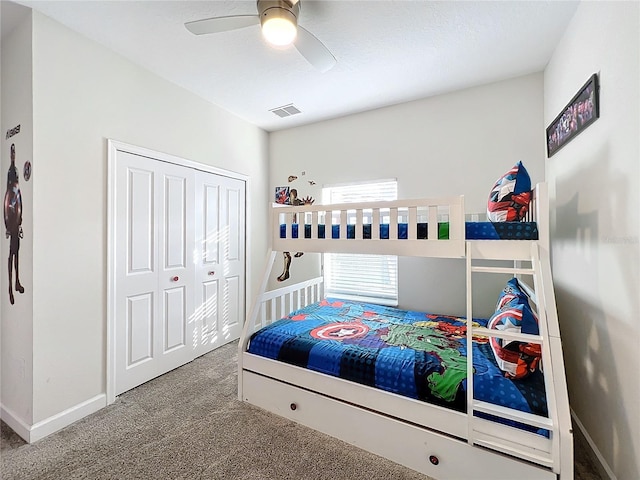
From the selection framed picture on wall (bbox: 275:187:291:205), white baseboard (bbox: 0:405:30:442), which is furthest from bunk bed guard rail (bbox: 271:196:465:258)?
white baseboard (bbox: 0:405:30:442)

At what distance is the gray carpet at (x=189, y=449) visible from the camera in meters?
1.56

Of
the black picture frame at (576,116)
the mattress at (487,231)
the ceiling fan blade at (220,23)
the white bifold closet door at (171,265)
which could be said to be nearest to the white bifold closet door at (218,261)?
the white bifold closet door at (171,265)

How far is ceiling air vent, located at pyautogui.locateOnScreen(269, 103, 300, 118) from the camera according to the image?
315 centimetres

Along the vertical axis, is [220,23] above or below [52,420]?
above

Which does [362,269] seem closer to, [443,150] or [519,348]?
[443,150]

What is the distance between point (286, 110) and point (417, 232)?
224cm

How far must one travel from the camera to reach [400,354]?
5.86ft

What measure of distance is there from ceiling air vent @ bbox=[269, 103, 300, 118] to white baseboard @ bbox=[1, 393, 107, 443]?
310cm

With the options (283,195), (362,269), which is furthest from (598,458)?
(283,195)

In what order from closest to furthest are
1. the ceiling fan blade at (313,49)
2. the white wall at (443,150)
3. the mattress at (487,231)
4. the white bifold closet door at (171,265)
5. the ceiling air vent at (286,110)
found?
the mattress at (487,231)
the ceiling fan blade at (313,49)
the white bifold closet door at (171,265)
the white wall at (443,150)
the ceiling air vent at (286,110)

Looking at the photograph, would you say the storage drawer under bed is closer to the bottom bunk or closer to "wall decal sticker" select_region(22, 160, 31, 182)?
the bottom bunk

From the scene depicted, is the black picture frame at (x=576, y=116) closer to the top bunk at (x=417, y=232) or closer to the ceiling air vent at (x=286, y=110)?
the top bunk at (x=417, y=232)

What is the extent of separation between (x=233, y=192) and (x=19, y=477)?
8.92 ft

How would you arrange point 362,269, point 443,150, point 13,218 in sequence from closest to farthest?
point 13,218 < point 443,150 < point 362,269
